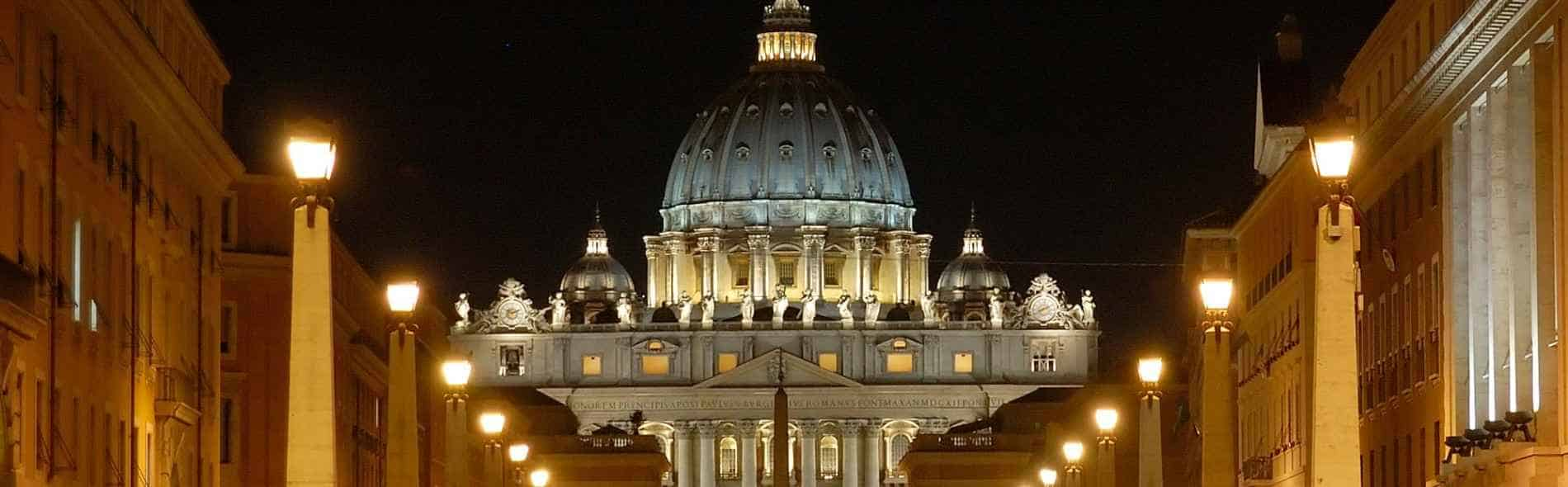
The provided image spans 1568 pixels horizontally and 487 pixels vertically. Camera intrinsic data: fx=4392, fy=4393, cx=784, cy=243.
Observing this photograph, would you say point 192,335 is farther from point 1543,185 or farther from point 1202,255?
point 1202,255

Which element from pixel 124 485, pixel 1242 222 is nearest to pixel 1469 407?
pixel 124 485

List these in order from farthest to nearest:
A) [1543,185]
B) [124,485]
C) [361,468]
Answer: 1. [361,468]
2. [124,485]
3. [1543,185]

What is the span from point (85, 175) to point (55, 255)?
3139 mm

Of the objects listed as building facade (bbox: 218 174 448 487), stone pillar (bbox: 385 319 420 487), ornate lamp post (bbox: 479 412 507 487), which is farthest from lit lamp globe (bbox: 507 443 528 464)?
stone pillar (bbox: 385 319 420 487)

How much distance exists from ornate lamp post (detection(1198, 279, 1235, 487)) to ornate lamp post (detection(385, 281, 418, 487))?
816 centimetres

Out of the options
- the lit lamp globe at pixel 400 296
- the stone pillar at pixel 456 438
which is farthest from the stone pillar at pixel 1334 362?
the stone pillar at pixel 456 438

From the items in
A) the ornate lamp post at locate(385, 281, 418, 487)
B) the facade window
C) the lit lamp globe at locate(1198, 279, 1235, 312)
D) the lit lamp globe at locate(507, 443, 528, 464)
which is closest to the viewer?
the ornate lamp post at locate(385, 281, 418, 487)

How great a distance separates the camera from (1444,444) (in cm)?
5266

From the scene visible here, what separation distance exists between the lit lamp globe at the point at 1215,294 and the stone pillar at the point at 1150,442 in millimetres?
9381

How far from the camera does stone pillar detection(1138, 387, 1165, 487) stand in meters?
54.9

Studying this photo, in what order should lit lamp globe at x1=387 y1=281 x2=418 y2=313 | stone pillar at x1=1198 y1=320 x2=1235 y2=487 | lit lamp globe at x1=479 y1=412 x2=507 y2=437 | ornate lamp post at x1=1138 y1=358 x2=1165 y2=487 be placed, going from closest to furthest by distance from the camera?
lit lamp globe at x1=387 y1=281 x2=418 y2=313, stone pillar at x1=1198 y1=320 x2=1235 y2=487, ornate lamp post at x1=1138 y1=358 x2=1165 y2=487, lit lamp globe at x1=479 y1=412 x2=507 y2=437

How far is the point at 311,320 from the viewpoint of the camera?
3359cm

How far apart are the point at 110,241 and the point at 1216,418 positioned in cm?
1206

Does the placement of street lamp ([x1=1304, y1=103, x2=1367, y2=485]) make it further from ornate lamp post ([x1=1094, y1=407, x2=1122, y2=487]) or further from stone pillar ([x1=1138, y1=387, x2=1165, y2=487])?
ornate lamp post ([x1=1094, y1=407, x2=1122, y2=487])
